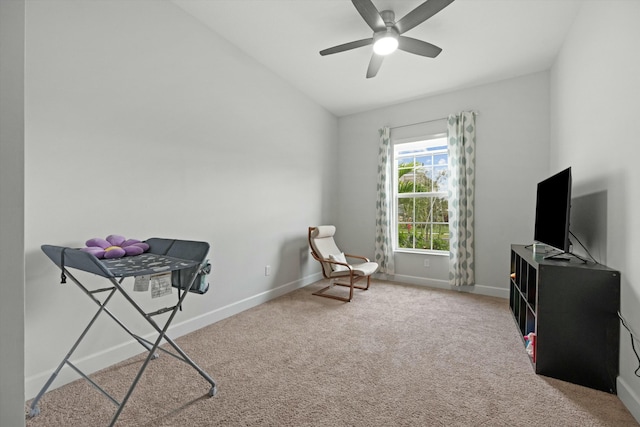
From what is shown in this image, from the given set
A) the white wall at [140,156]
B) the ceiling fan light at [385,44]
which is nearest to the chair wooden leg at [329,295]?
the white wall at [140,156]

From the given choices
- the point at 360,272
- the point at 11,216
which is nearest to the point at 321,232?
the point at 360,272

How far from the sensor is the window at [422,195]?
428cm

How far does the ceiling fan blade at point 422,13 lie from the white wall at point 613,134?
106cm

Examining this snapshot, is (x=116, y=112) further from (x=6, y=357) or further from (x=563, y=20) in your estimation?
(x=563, y=20)

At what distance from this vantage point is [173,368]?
2.00m

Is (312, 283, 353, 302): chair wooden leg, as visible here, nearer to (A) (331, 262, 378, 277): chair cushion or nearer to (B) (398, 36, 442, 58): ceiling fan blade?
(A) (331, 262, 378, 277): chair cushion

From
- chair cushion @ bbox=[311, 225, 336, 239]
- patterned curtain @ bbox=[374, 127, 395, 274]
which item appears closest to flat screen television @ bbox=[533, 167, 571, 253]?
patterned curtain @ bbox=[374, 127, 395, 274]

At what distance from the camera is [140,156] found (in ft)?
7.32

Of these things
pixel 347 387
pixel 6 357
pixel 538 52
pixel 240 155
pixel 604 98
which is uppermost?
pixel 538 52

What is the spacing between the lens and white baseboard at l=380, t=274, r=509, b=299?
12.1 feet

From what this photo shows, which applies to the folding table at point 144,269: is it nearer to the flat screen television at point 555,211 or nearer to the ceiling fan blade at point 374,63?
the ceiling fan blade at point 374,63

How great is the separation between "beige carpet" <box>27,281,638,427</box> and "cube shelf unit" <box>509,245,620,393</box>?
0.34ft

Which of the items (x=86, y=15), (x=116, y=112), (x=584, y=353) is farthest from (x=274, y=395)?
(x=86, y=15)

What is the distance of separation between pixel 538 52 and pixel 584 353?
294 centimetres
